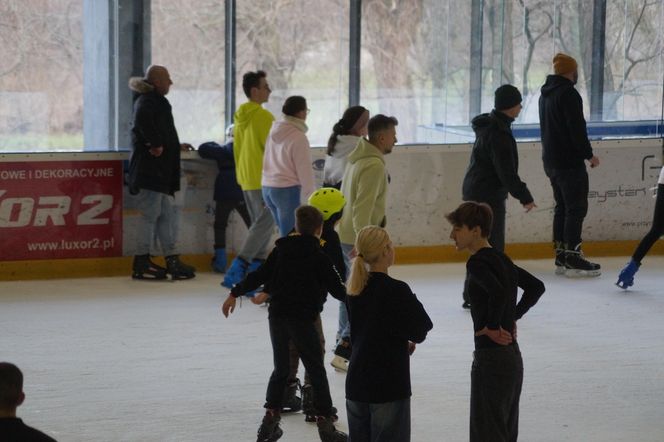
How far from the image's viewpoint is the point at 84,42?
1002 centimetres

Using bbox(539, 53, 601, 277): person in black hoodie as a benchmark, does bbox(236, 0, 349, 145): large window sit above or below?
above

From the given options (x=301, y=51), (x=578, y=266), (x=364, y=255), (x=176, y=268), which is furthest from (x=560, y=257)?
(x=364, y=255)

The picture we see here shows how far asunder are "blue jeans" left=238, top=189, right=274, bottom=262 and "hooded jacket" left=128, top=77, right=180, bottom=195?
79cm

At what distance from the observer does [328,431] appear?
5.21m

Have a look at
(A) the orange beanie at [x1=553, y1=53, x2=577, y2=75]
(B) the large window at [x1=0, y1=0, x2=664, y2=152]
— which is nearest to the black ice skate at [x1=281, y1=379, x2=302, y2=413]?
(A) the orange beanie at [x1=553, y1=53, x2=577, y2=75]

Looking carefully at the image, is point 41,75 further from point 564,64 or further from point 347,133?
point 564,64

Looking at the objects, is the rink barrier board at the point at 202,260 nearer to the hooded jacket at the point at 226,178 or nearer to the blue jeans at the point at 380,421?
the hooded jacket at the point at 226,178

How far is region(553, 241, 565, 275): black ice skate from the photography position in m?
9.84

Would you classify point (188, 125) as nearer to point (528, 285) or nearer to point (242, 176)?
point (242, 176)

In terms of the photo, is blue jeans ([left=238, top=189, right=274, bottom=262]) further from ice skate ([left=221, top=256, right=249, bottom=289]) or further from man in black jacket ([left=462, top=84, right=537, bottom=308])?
man in black jacket ([left=462, top=84, right=537, bottom=308])

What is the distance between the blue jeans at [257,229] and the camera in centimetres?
870

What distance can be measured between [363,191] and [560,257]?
395 centimetres

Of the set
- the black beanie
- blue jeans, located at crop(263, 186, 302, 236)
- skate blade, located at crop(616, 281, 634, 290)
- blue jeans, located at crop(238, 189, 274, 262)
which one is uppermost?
the black beanie

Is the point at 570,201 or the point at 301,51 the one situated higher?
the point at 301,51
